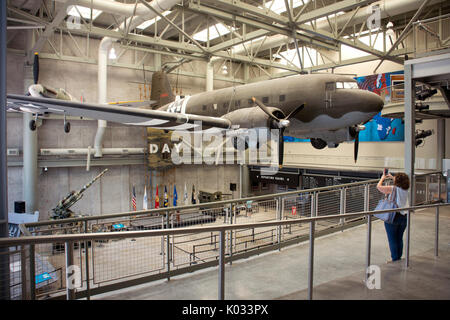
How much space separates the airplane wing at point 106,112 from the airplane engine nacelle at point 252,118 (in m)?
0.28

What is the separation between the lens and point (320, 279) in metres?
4.50

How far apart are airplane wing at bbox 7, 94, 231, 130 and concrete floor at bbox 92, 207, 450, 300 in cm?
550

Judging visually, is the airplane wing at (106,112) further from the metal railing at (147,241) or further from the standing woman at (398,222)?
the standing woman at (398,222)

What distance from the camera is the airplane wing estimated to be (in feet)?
26.3

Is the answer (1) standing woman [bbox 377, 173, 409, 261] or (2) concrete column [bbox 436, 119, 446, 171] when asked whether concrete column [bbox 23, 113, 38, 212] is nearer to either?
(1) standing woman [bbox 377, 173, 409, 261]

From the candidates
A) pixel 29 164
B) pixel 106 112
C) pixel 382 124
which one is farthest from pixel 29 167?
pixel 382 124

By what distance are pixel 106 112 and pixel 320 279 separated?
289 inches

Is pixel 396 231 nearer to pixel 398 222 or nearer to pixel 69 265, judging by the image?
pixel 398 222

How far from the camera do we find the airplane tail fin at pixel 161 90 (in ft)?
57.4

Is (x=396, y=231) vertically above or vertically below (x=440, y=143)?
below

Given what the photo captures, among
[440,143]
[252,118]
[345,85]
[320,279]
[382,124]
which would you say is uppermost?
[345,85]

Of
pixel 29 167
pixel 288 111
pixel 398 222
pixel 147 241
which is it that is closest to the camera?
pixel 398 222
